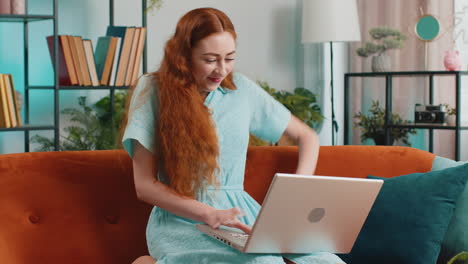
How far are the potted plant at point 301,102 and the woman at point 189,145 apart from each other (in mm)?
2504

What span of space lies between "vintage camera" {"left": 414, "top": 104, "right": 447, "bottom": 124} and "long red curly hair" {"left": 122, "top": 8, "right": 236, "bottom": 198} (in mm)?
2500

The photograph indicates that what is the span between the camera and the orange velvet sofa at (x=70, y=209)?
6.34 feet

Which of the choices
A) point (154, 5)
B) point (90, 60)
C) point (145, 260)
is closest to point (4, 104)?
point (90, 60)

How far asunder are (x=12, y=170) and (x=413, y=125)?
2855 mm

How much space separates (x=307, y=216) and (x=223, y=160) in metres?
0.44

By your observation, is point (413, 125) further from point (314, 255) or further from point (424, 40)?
point (314, 255)

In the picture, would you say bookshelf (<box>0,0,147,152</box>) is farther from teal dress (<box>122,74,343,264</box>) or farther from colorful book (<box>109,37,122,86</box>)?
teal dress (<box>122,74,343,264</box>)

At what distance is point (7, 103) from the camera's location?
3.21 metres

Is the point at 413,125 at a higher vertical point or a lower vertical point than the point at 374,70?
lower

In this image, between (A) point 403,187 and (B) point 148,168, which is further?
(A) point 403,187

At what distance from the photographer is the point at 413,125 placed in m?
4.19

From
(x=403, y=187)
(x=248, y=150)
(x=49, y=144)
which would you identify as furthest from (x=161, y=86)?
(x=49, y=144)

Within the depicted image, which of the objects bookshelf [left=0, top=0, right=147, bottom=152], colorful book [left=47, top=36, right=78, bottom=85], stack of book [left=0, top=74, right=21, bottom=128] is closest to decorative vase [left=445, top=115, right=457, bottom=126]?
bookshelf [left=0, top=0, right=147, bottom=152]

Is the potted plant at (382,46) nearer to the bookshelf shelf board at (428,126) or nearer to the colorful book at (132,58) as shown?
the bookshelf shelf board at (428,126)
